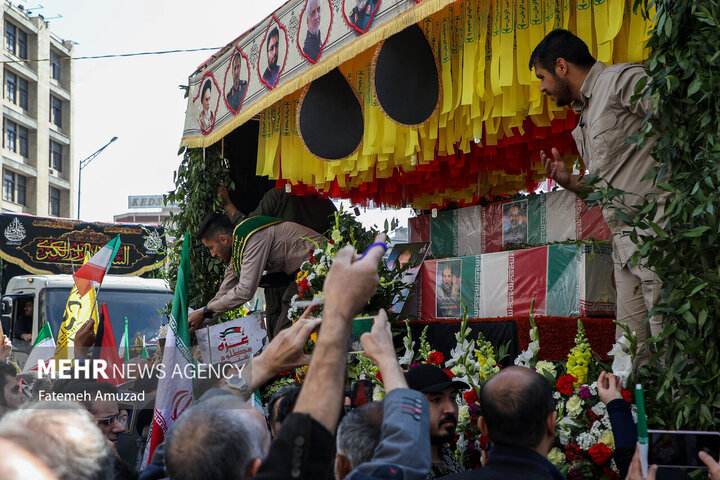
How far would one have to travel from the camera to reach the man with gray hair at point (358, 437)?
238 cm

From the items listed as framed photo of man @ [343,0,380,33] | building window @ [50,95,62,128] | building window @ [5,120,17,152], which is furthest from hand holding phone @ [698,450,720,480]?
building window @ [50,95,62,128]

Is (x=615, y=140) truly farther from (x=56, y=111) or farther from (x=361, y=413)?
(x=56, y=111)

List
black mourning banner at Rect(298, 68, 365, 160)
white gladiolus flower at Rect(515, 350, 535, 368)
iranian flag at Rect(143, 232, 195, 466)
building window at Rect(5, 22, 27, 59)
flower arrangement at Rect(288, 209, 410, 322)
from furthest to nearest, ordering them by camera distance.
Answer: building window at Rect(5, 22, 27, 59) → black mourning banner at Rect(298, 68, 365, 160) → flower arrangement at Rect(288, 209, 410, 322) → white gladiolus flower at Rect(515, 350, 535, 368) → iranian flag at Rect(143, 232, 195, 466)

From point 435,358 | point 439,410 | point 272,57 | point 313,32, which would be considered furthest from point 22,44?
point 439,410

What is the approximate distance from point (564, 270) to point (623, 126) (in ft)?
5.87

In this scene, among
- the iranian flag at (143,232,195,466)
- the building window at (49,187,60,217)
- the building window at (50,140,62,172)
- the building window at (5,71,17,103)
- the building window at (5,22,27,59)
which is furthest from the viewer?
the building window at (49,187,60,217)

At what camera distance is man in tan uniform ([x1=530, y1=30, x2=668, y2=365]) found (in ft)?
11.3

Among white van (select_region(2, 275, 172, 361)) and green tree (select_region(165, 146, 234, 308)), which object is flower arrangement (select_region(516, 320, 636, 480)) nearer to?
green tree (select_region(165, 146, 234, 308))

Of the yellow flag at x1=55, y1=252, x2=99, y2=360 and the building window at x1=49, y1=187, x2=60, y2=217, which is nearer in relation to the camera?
the yellow flag at x1=55, y1=252, x2=99, y2=360

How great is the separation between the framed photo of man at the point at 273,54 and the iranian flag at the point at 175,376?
1.90 m

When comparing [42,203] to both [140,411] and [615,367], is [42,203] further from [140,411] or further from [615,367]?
[615,367]

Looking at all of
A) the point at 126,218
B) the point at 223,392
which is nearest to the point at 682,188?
the point at 223,392

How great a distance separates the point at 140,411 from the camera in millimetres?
6051

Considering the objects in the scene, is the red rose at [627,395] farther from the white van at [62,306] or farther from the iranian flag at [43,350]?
the white van at [62,306]
